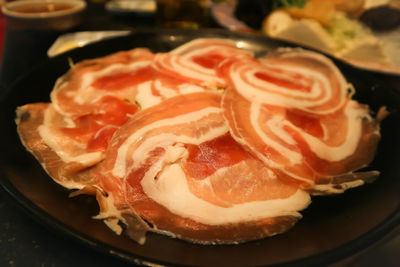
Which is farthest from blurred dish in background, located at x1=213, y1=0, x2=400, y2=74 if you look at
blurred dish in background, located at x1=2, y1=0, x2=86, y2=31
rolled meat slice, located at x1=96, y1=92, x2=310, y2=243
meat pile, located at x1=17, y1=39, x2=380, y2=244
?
rolled meat slice, located at x1=96, y1=92, x2=310, y2=243

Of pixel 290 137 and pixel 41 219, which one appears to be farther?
pixel 290 137

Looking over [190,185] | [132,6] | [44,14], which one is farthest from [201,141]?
[132,6]

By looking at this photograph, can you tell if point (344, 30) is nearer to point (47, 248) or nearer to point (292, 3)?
point (292, 3)

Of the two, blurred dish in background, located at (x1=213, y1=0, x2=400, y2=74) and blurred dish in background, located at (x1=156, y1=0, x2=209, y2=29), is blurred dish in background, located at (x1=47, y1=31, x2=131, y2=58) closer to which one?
blurred dish in background, located at (x1=156, y1=0, x2=209, y2=29)

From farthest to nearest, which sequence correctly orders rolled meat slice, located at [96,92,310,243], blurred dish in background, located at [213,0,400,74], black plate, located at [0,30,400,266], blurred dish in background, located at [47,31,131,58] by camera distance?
blurred dish in background, located at [213,0,400,74] < blurred dish in background, located at [47,31,131,58] < rolled meat slice, located at [96,92,310,243] < black plate, located at [0,30,400,266]

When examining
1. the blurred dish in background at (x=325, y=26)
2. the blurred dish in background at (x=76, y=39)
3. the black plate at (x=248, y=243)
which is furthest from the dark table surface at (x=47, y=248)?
the blurred dish in background at (x=325, y=26)

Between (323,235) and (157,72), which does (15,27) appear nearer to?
(157,72)

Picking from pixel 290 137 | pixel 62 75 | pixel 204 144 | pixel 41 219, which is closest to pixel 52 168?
pixel 41 219
